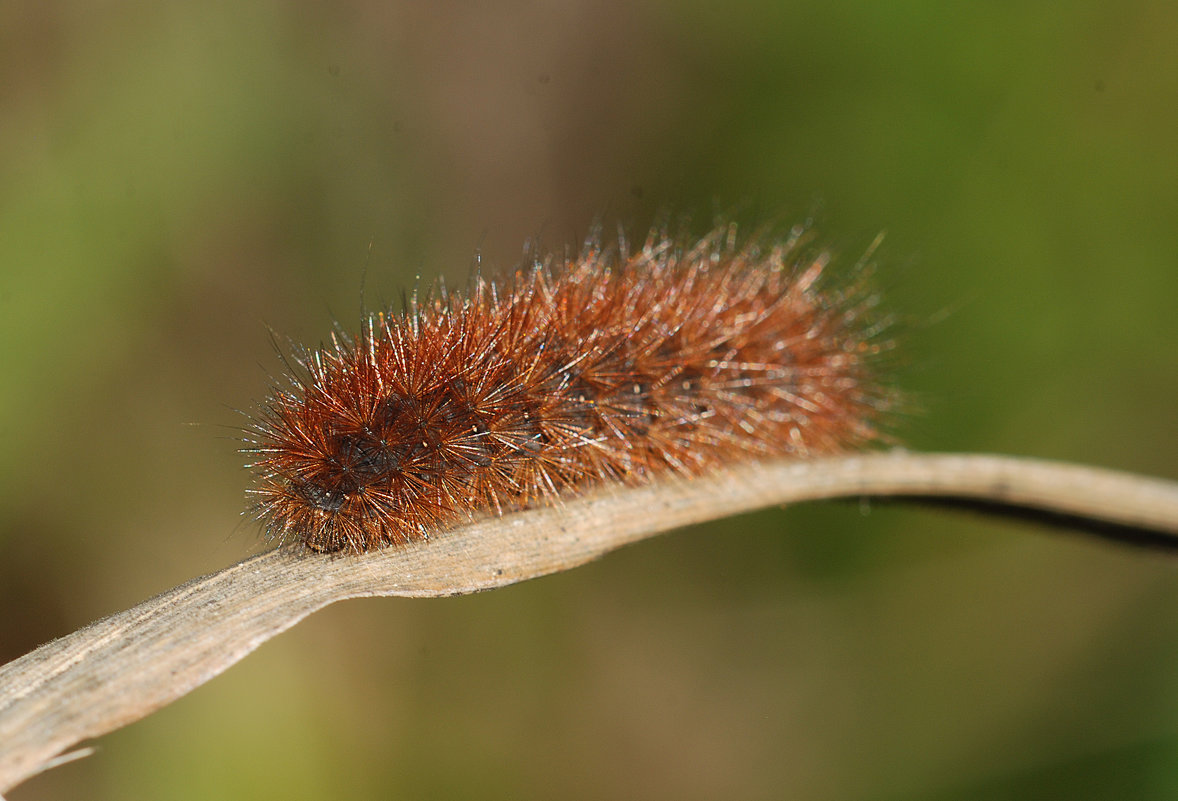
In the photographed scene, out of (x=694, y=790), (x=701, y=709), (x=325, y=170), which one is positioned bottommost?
(x=694, y=790)

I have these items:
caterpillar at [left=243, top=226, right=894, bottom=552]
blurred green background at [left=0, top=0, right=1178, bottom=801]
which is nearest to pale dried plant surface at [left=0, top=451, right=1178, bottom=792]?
caterpillar at [left=243, top=226, right=894, bottom=552]

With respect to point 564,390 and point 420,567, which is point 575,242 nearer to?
point 564,390

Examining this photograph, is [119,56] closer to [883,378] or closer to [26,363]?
[26,363]

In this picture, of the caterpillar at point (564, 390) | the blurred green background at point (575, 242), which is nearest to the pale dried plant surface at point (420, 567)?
the caterpillar at point (564, 390)

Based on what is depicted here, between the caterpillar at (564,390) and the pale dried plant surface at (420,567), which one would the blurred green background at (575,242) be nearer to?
the caterpillar at (564,390)

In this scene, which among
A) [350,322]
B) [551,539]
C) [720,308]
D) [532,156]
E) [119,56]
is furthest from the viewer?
[532,156]

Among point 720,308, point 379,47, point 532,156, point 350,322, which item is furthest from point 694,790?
point 379,47

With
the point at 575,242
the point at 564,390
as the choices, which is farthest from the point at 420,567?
the point at 575,242
